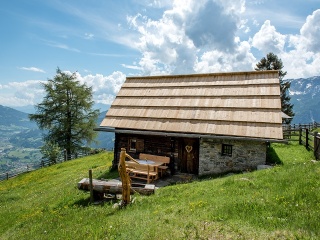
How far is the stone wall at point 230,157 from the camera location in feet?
53.0

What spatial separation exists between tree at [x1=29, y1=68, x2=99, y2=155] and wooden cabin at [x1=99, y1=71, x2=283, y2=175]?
61.9 feet

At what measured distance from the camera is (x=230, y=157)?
1681 cm

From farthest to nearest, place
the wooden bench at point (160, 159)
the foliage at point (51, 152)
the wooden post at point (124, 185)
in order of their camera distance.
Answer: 1. the foliage at point (51, 152)
2. the wooden bench at point (160, 159)
3. the wooden post at point (124, 185)

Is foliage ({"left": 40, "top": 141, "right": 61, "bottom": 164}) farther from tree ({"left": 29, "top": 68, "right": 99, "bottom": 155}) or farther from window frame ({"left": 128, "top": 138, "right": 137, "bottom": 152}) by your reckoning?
window frame ({"left": 128, "top": 138, "right": 137, "bottom": 152})

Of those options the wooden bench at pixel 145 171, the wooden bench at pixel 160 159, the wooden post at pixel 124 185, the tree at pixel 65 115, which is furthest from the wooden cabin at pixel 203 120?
the tree at pixel 65 115

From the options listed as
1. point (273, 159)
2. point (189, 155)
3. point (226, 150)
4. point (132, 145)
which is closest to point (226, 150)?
point (226, 150)

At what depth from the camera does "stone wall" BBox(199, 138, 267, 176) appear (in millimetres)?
16156

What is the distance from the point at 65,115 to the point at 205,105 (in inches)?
1046

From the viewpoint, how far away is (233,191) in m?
10.5

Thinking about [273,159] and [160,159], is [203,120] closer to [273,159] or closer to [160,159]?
[160,159]

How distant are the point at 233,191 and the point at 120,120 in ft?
39.7

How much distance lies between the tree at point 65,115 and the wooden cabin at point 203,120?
18.9 meters

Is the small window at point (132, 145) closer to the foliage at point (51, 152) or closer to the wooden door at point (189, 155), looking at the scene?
the wooden door at point (189, 155)

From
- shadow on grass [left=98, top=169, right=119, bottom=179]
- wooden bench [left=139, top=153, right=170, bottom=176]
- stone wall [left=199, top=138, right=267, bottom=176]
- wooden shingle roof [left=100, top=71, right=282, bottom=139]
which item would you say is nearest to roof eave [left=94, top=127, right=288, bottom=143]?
wooden shingle roof [left=100, top=71, right=282, bottom=139]
